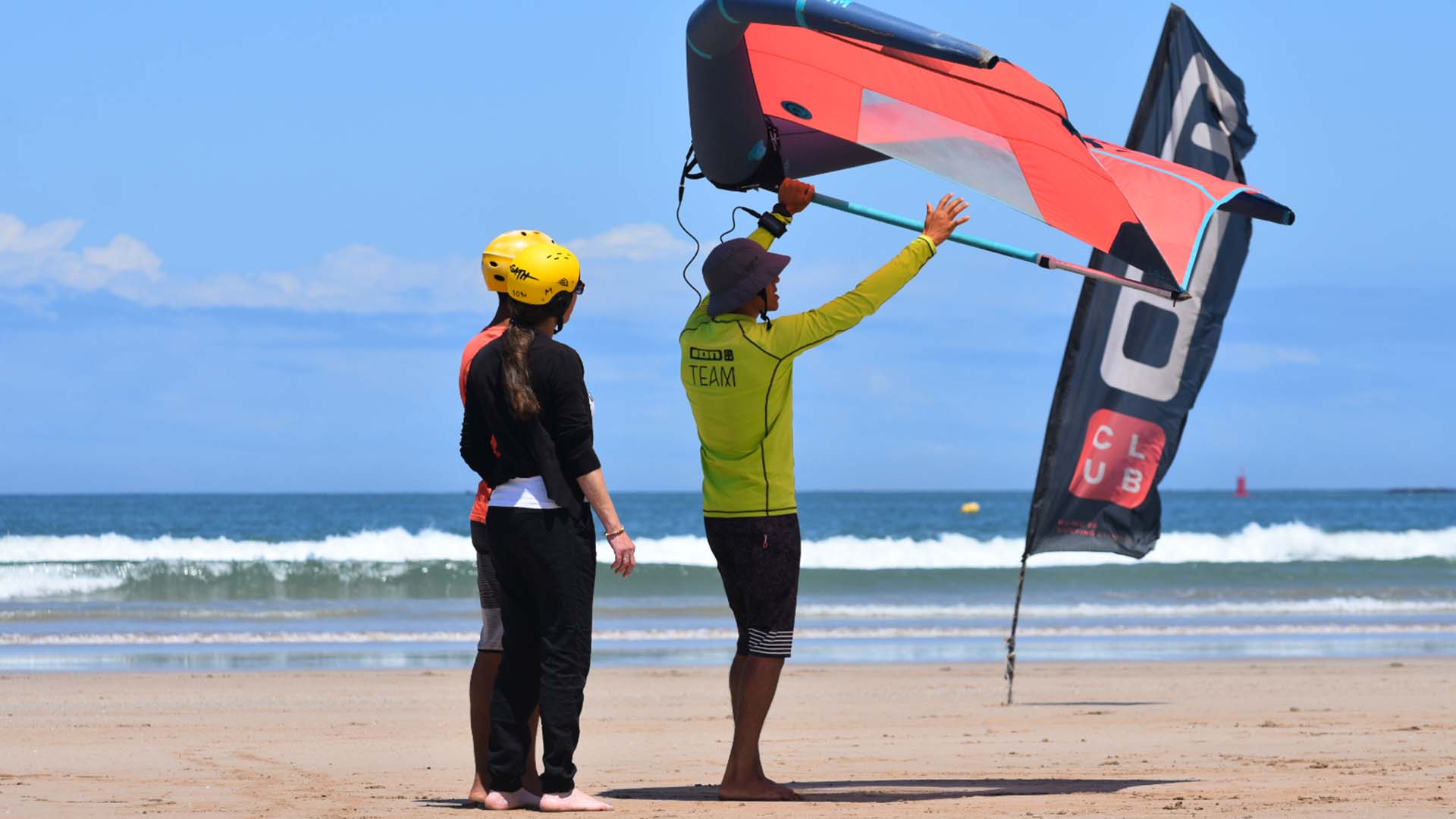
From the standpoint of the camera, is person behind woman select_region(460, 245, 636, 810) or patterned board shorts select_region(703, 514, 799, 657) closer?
person behind woman select_region(460, 245, 636, 810)

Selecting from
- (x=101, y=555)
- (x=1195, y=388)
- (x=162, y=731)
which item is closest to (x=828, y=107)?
(x=1195, y=388)

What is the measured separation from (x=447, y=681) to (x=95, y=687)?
2034mm

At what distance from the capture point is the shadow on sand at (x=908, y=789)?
470 centimetres

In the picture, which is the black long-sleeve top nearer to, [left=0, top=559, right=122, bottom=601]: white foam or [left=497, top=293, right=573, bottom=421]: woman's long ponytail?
[left=497, top=293, right=573, bottom=421]: woman's long ponytail

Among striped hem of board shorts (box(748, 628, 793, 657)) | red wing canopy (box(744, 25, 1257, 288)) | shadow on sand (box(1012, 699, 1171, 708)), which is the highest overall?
red wing canopy (box(744, 25, 1257, 288))

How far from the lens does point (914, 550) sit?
2686 centimetres

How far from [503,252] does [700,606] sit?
12.0 metres

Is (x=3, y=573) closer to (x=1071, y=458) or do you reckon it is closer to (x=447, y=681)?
(x=447, y=681)

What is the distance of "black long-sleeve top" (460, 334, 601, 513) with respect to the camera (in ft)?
13.3

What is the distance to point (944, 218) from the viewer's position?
Result: 14.5 ft

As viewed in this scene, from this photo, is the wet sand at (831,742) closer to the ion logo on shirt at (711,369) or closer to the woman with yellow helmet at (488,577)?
the woman with yellow helmet at (488,577)

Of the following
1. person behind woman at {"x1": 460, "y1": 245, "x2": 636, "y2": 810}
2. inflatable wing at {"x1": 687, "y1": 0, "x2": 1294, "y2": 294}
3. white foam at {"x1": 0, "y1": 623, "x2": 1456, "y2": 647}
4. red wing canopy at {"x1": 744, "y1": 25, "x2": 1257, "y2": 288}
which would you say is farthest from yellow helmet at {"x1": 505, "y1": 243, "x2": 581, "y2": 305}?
white foam at {"x1": 0, "y1": 623, "x2": 1456, "y2": 647}

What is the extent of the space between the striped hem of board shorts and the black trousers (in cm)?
51

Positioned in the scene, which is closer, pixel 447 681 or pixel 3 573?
pixel 447 681
